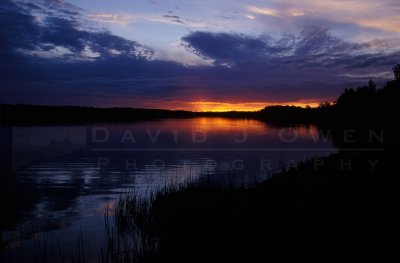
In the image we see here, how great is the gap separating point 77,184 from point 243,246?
19.6 m

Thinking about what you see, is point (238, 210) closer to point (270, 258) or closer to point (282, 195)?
point (282, 195)

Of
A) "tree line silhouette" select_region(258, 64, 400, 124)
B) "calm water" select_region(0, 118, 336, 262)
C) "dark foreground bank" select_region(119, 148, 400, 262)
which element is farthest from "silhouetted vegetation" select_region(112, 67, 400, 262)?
"tree line silhouette" select_region(258, 64, 400, 124)

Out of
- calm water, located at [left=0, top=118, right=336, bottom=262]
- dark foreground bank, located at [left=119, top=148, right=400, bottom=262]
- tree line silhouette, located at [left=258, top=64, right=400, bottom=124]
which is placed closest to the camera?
dark foreground bank, located at [left=119, top=148, right=400, bottom=262]

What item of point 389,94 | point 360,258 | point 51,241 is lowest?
point 51,241

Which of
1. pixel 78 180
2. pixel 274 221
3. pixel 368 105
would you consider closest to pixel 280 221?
pixel 274 221

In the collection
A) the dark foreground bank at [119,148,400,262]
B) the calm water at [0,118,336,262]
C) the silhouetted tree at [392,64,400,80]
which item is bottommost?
the calm water at [0,118,336,262]

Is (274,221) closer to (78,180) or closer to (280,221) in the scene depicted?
(280,221)

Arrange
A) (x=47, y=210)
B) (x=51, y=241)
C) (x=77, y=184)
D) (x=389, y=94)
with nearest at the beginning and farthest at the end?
1. (x=51, y=241)
2. (x=47, y=210)
3. (x=77, y=184)
4. (x=389, y=94)

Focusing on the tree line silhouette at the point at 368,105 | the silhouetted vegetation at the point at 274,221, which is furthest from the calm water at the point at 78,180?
the tree line silhouette at the point at 368,105

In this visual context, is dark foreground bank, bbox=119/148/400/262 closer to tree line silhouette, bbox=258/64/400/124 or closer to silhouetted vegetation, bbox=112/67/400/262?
silhouetted vegetation, bbox=112/67/400/262

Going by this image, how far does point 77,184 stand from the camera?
27.9 m

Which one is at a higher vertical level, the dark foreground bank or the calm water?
the dark foreground bank

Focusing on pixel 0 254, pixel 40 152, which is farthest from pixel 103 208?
pixel 40 152

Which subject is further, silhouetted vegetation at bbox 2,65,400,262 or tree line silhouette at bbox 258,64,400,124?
tree line silhouette at bbox 258,64,400,124
